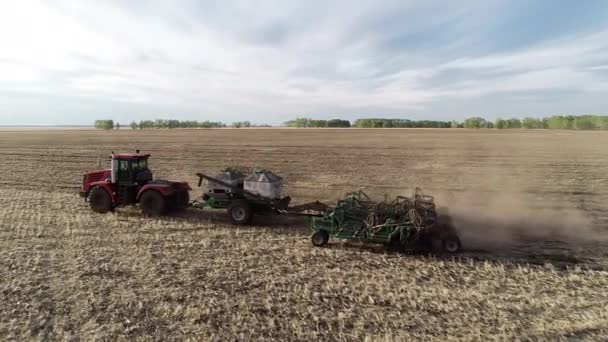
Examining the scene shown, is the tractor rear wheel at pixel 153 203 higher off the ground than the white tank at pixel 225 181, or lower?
lower

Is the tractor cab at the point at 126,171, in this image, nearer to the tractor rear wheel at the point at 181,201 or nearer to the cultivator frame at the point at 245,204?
the tractor rear wheel at the point at 181,201

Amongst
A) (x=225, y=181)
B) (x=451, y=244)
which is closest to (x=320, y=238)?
(x=451, y=244)

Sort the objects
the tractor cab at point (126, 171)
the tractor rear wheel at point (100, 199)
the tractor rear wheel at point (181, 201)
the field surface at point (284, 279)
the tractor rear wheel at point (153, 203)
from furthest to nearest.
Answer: the tractor rear wheel at point (181, 201) < the tractor rear wheel at point (100, 199) < the tractor cab at point (126, 171) < the tractor rear wheel at point (153, 203) < the field surface at point (284, 279)

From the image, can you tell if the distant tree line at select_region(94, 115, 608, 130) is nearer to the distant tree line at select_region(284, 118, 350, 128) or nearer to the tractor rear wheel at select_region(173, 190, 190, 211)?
the distant tree line at select_region(284, 118, 350, 128)

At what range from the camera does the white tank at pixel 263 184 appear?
12195 millimetres

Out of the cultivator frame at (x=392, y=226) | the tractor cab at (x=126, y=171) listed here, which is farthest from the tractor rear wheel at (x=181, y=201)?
the cultivator frame at (x=392, y=226)

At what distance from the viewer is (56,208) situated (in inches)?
559

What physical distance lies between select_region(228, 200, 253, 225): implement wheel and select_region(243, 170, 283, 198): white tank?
52 cm

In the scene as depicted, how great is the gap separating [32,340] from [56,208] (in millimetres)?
9903

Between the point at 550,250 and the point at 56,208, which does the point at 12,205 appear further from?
the point at 550,250

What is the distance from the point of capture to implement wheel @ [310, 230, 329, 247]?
33.7 feet

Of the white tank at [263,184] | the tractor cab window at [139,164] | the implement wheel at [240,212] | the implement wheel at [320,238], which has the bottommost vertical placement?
the implement wheel at [320,238]

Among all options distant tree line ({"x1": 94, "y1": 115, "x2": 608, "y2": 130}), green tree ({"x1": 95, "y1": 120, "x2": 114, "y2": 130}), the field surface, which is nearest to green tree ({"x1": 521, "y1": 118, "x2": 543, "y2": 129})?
distant tree line ({"x1": 94, "y1": 115, "x2": 608, "y2": 130})

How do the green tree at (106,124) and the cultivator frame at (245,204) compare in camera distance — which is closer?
the cultivator frame at (245,204)
